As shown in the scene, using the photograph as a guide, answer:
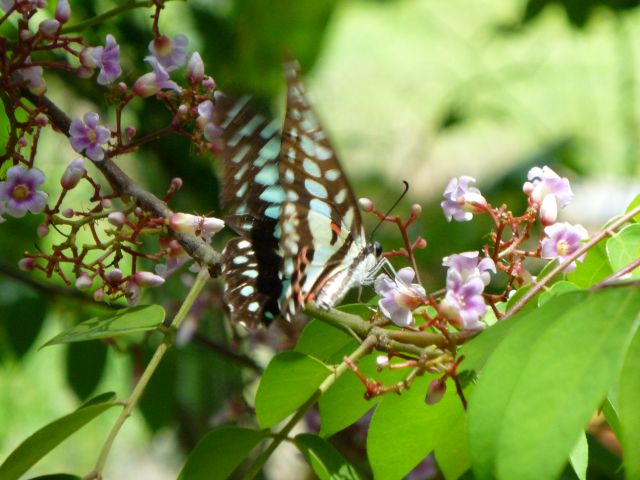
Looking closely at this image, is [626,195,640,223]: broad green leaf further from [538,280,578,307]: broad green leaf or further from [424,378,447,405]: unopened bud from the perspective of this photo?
[424,378,447,405]: unopened bud

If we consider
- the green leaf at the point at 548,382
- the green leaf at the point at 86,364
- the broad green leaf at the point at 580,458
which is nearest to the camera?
the green leaf at the point at 548,382

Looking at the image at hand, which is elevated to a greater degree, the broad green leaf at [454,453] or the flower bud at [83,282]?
the flower bud at [83,282]

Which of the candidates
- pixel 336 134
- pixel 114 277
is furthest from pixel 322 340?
pixel 336 134

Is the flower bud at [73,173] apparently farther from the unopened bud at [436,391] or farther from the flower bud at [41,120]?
the unopened bud at [436,391]

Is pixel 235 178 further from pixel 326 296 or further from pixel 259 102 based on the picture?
pixel 326 296

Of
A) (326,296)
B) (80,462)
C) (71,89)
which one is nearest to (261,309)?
(326,296)

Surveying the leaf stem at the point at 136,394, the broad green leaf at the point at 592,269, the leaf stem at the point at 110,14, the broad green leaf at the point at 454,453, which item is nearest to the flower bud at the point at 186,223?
the leaf stem at the point at 136,394

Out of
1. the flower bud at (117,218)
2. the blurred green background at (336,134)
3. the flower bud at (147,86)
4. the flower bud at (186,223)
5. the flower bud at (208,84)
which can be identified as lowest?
the blurred green background at (336,134)
